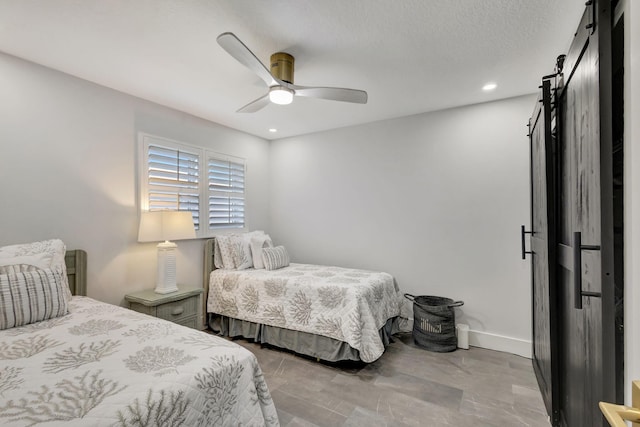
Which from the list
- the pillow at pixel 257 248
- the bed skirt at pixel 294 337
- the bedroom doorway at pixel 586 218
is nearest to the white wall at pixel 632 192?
the bedroom doorway at pixel 586 218

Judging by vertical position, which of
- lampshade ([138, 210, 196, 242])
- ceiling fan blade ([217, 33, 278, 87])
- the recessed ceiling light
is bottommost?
lampshade ([138, 210, 196, 242])

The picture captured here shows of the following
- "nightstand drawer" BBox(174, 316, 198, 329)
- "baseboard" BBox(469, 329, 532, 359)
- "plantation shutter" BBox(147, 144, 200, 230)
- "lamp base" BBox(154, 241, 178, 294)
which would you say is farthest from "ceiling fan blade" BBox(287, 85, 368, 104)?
"baseboard" BBox(469, 329, 532, 359)

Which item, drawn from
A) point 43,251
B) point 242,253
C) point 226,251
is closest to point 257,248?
point 242,253

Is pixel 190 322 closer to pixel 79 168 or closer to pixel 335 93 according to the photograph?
pixel 79 168

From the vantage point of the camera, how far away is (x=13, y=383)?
1.08 m

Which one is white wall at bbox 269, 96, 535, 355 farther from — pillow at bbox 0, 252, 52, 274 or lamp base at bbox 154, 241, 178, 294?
pillow at bbox 0, 252, 52, 274

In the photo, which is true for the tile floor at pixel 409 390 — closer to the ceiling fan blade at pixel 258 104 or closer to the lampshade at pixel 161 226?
the lampshade at pixel 161 226

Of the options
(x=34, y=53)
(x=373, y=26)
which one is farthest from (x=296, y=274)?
(x=34, y=53)

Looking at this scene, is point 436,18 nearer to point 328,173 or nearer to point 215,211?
point 328,173

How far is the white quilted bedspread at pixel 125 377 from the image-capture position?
3.15 feet

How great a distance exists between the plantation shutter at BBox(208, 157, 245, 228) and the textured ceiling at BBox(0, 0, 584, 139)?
101 centimetres

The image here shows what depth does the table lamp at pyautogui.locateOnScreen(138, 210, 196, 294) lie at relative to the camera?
268cm

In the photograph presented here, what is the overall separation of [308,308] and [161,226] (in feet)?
5.21

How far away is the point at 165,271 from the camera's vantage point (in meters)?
2.75
